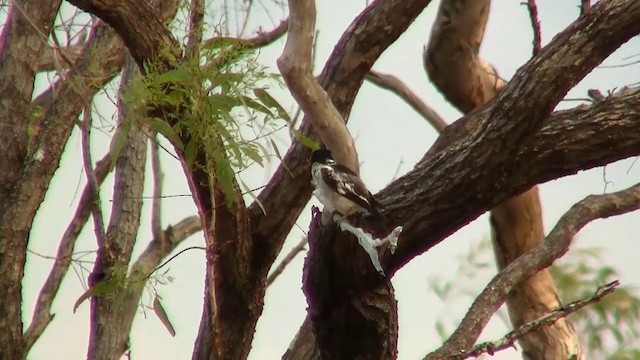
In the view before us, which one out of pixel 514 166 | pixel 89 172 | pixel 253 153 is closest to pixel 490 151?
pixel 514 166

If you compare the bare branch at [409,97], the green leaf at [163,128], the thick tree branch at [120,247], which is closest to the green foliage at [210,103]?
the green leaf at [163,128]

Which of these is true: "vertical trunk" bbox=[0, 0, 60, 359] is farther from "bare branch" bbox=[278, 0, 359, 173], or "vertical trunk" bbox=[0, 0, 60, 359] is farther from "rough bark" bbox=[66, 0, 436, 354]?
"bare branch" bbox=[278, 0, 359, 173]

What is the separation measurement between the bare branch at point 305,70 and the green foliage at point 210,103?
0.20 feet

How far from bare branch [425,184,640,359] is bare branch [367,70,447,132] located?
1.07 metres

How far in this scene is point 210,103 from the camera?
2176mm

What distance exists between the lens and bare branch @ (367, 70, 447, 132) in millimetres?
4406

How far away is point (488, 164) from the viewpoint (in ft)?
8.13

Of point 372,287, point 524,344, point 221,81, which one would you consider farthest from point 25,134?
point 524,344

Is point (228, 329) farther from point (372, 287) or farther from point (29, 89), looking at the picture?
point (29, 89)

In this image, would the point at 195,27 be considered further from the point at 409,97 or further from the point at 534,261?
the point at 409,97

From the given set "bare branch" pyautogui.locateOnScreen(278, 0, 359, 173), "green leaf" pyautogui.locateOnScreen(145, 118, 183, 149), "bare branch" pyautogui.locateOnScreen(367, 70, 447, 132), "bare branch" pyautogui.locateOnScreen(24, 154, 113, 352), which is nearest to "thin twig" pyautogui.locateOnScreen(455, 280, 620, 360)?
"bare branch" pyautogui.locateOnScreen(278, 0, 359, 173)

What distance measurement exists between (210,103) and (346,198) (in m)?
0.40

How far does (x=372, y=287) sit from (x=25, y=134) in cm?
129

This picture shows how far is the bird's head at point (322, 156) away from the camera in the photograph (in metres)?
2.43
